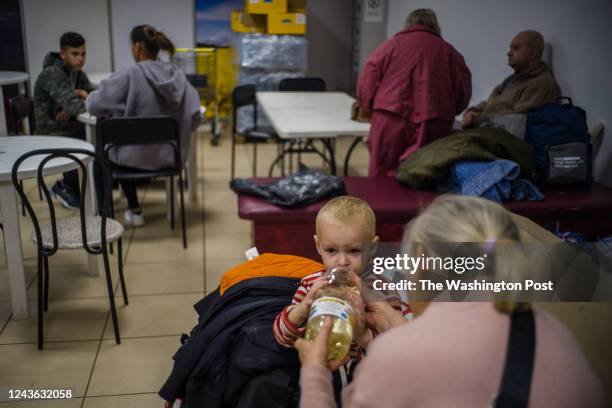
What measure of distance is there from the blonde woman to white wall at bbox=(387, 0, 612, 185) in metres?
2.50

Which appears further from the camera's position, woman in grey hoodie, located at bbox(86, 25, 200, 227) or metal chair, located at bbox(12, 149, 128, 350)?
woman in grey hoodie, located at bbox(86, 25, 200, 227)

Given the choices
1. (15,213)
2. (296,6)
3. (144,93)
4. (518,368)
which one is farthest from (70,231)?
(296,6)

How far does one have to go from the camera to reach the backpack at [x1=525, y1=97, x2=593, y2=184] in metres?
2.99

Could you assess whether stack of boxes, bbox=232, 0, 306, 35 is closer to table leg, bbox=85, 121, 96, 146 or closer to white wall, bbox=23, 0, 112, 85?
white wall, bbox=23, 0, 112, 85

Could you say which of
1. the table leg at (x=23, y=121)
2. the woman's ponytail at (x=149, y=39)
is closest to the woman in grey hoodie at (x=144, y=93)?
the woman's ponytail at (x=149, y=39)

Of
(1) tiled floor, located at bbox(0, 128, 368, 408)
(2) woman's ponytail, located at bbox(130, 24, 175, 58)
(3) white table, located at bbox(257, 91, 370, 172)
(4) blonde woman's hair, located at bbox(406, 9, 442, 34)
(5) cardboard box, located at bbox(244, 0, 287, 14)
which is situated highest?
(5) cardboard box, located at bbox(244, 0, 287, 14)

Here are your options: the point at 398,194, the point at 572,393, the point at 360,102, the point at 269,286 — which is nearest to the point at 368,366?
the point at 572,393

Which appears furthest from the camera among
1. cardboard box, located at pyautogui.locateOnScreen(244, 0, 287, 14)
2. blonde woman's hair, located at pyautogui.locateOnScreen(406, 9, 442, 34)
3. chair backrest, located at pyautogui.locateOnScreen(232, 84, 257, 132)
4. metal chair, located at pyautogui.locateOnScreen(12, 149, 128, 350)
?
cardboard box, located at pyautogui.locateOnScreen(244, 0, 287, 14)

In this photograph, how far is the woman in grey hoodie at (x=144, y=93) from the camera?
3.57 meters

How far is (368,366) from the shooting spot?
91 centimetres

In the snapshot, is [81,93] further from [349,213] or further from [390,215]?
[349,213]

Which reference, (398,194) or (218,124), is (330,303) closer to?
(398,194)

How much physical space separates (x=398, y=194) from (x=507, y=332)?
2.18 m

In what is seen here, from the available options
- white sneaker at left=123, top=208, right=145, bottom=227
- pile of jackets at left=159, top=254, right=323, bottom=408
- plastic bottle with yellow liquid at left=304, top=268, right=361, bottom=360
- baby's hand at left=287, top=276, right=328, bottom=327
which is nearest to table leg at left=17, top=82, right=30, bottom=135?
white sneaker at left=123, top=208, right=145, bottom=227
